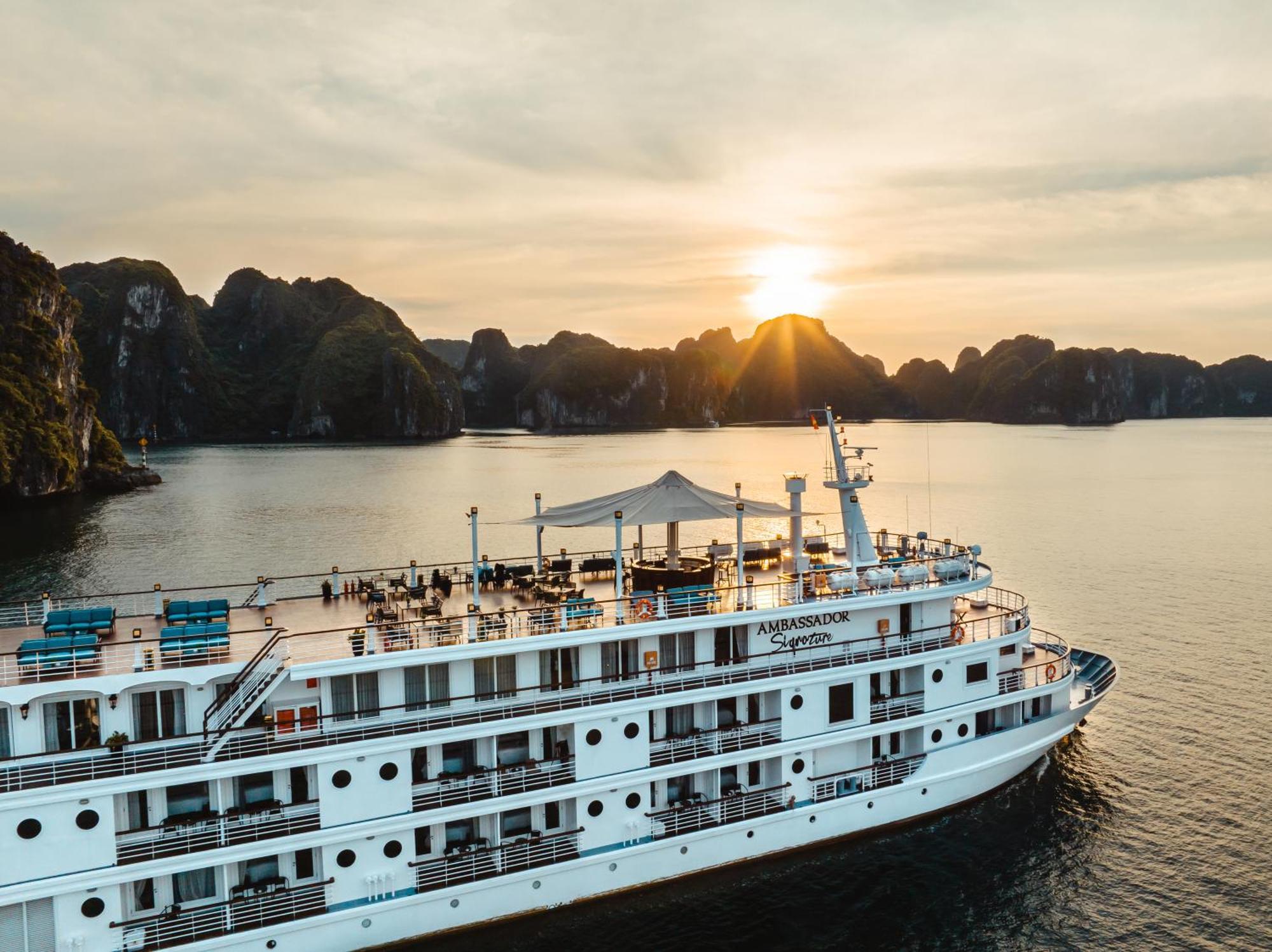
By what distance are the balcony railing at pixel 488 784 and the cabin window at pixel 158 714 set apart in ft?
14.0

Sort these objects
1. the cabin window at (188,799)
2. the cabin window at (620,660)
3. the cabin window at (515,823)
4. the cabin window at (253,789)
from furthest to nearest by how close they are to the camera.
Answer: the cabin window at (620,660) → the cabin window at (515,823) → the cabin window at (253,789) → the cabin window at (188,799)

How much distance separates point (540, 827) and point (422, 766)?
8.69 feet

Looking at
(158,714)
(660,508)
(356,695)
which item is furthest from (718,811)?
(158,714)

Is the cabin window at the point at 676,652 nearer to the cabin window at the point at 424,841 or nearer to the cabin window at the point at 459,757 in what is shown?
the cabin window at the point at 459,757

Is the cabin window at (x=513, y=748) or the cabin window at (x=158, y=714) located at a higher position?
the cabin window at (x=158, y=714)

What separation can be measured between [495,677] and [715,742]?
4.86 m

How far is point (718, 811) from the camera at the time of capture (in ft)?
59.1

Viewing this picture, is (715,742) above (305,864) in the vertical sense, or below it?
above

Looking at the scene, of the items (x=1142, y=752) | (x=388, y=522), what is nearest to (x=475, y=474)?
(x=388, y=522)

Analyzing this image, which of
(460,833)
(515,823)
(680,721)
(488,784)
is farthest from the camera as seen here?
(680,721)

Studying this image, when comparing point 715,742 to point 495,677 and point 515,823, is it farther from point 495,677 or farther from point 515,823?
point 495,677

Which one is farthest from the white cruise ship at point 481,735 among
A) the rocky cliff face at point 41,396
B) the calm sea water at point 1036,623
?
the rocky cliff face at point 41,396

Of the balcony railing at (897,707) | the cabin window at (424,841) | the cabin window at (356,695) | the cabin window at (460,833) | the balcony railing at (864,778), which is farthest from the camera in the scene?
the balcony railing at (897,707)

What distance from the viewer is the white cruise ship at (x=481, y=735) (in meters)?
14.1
